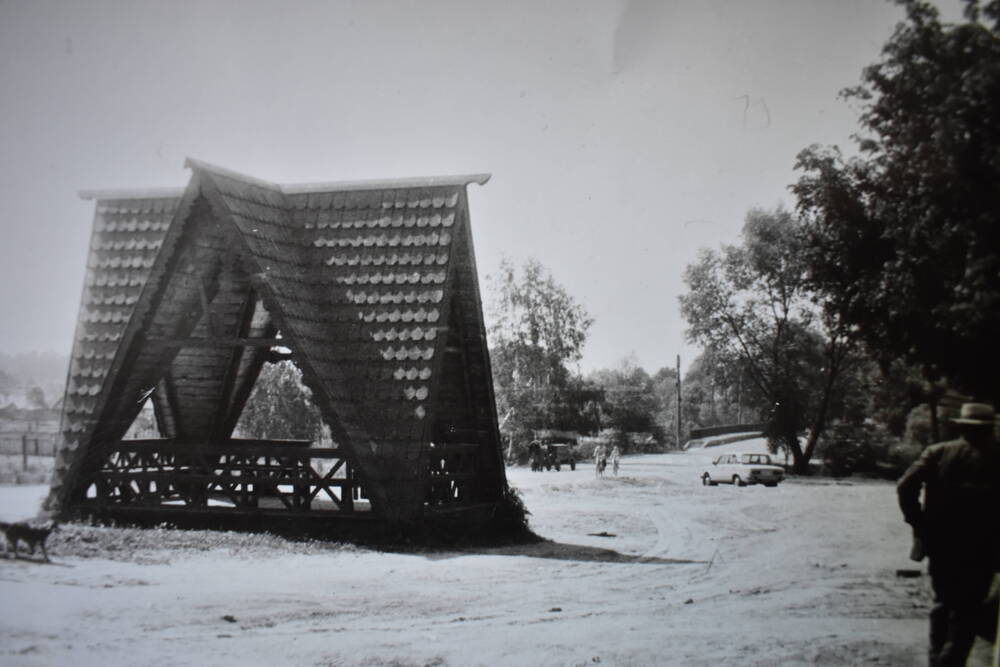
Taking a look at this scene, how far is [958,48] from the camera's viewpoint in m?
3.24

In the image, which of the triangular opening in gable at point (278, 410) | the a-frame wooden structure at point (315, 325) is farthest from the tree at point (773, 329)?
the triangular opening in gable at point (278, 410)

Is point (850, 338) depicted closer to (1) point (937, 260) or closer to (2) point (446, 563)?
(1) point (937, 260)

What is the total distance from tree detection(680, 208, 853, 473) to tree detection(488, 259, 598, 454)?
13.2 m

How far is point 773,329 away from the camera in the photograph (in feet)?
17.8

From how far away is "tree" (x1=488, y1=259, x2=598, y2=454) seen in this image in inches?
942

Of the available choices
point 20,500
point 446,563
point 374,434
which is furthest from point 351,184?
point 20,500

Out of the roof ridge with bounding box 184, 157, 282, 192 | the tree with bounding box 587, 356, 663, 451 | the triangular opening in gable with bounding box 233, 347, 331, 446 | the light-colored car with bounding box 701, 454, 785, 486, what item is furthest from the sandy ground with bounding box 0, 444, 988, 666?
the tree with bounding box 587, 356, 663, 451

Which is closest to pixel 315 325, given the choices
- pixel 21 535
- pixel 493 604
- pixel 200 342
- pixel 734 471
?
pixel 200 342

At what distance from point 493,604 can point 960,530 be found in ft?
11.1

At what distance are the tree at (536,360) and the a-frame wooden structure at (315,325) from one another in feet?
28.7

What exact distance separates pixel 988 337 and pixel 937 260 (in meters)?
0.41

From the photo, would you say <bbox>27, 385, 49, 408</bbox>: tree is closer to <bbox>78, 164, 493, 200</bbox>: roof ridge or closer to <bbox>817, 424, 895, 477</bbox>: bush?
<bbox>78, 164, 493, 200</bbox>: roof ridge

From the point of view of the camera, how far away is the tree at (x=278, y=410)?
31719 millimetres

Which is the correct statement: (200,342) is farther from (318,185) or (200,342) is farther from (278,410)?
(278,410)
